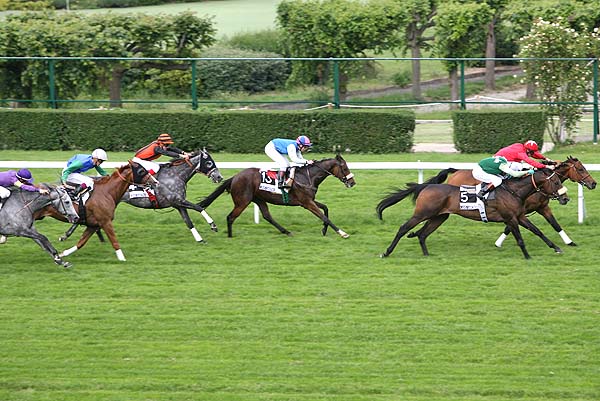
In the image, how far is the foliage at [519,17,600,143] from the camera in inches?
807

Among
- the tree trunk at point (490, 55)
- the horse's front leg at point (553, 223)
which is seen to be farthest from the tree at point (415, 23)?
the horse's front leg at point (553, 223)

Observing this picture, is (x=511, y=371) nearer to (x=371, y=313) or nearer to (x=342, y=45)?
(x=371, y=313)

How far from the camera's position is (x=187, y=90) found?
2342cm

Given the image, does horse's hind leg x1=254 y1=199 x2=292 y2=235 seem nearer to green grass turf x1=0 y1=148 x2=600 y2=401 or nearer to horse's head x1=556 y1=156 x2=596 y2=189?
green grass turf x1=0 y1=148 x2=600 y2=401

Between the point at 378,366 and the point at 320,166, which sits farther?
the point at 320,166

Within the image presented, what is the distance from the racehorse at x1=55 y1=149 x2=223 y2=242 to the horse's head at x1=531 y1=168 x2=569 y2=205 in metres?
3.90

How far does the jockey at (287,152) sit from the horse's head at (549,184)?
2.84 metres

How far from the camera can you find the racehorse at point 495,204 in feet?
42.8

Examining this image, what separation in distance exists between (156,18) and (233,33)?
43.3ft

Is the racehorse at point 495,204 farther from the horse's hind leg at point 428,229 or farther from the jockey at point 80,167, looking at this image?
the jockey at point 80,167

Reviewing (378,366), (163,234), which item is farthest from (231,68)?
(378,366)

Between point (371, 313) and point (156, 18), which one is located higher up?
point (156, 18)

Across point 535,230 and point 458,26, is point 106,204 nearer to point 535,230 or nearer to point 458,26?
point 535,230

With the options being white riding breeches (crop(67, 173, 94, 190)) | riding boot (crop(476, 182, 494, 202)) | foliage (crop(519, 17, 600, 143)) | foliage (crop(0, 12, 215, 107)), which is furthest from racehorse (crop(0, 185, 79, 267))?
foliage (crop(519, 17, 600, 143))
